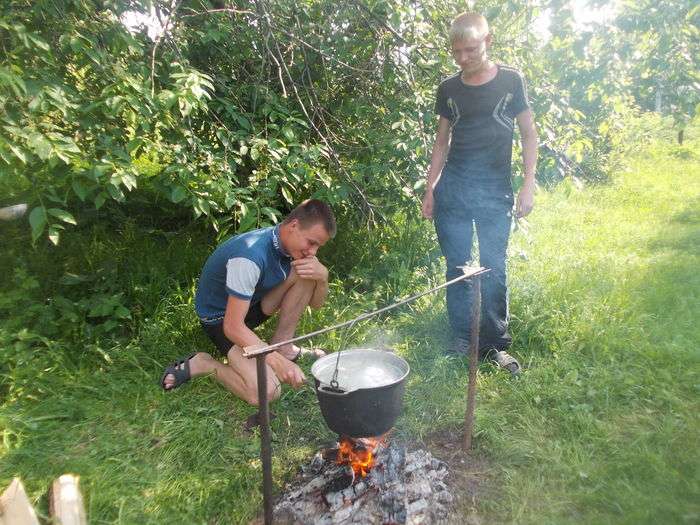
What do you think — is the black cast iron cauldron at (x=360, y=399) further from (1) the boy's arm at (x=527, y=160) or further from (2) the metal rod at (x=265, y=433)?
(1) the boy's arm at (x=527, y=160)

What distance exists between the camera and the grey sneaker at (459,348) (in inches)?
146

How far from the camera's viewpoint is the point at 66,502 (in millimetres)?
2326

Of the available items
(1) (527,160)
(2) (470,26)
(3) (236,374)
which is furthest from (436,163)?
(3) (236,374)

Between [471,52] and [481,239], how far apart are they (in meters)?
1.21

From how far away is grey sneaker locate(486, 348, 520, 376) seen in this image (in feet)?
11.3

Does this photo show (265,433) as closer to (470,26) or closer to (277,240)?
(277,240)

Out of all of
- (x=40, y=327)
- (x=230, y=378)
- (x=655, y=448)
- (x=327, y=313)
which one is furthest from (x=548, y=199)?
(x=40, y=327)

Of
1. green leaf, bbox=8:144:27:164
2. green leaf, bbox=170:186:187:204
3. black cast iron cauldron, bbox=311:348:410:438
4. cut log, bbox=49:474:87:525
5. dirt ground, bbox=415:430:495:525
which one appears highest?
green leaf, bbox=8:144:27:164

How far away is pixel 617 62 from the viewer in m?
3.37

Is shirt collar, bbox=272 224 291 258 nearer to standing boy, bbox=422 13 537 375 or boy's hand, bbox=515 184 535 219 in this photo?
standing boy, bbox=422 13 537 375

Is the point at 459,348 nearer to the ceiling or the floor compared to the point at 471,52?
nearer to the floor

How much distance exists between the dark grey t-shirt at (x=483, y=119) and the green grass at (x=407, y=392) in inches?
27.5

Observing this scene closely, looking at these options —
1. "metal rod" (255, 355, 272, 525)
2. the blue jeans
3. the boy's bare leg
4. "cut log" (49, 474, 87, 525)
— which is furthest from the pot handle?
the blue jeans

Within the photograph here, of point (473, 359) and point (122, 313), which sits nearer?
point (473, 359)
